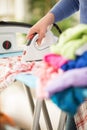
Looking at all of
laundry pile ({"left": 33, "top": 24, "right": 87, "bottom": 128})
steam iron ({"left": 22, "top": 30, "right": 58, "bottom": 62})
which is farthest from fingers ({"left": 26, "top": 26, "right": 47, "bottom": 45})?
laundry pile ({"left": 33, "top": 24, "right": 87, "bottom": 128})

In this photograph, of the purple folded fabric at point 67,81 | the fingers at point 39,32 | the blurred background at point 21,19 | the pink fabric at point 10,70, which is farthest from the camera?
the blurred background at point 21,19

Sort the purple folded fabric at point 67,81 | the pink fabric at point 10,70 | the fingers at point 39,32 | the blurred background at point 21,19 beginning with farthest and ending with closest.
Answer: the blurred background at point 21,19, the fingers at point 39,32, the pink fabric at point 10,70, the purple folded fabric at point 67,81

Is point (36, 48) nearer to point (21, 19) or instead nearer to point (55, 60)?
point (55, 60)

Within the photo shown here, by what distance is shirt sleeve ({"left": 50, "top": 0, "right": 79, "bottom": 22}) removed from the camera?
5.32ft

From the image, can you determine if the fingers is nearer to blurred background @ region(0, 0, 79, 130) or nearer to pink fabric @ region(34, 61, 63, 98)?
pink fabric @ region(34, 61, 63, 98)

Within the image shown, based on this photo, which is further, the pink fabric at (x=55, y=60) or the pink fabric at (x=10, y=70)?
the pink fabric at (x=10, y=70)

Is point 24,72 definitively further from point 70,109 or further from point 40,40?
point 70,109

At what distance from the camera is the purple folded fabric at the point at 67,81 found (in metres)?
0.82

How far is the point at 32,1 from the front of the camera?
342 cm

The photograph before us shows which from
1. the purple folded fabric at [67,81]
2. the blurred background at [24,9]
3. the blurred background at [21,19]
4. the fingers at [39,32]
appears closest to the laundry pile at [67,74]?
the purple folded fabric at [67,81]

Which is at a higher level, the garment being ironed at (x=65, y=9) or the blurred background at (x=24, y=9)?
the blurred background at (x=24, y=9)

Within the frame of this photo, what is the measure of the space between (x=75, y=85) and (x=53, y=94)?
0.20 ft

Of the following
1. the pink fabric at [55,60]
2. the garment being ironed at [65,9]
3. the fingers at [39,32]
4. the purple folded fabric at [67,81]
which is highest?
the garment being ironed at [65,9]

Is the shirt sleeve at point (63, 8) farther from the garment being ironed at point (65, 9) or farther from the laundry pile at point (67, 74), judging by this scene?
the laundry pile at point (67, 74)
